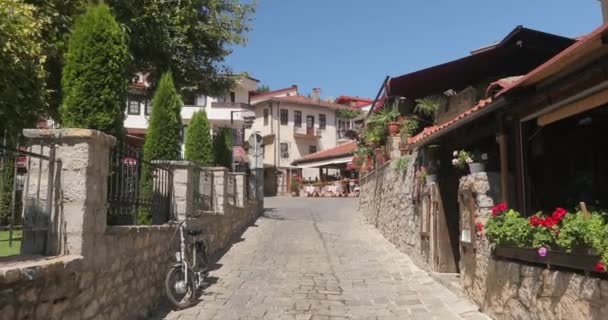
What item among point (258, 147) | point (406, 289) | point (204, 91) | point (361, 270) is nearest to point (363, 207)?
point (258, 147)

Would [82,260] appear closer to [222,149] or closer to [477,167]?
[477,167]

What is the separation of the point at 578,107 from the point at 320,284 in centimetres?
556

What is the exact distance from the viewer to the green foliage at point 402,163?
13078 mm

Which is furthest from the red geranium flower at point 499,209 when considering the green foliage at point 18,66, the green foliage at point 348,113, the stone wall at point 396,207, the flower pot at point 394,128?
the green foliage at point 348,113

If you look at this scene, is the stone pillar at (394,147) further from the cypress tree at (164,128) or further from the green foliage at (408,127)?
the cypress tree at (164,128)

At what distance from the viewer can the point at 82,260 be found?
17.0 ft

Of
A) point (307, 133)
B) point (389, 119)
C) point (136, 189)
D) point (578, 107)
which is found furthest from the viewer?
point (307, 133)

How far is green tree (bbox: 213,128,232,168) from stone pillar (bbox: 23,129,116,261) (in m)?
14.8

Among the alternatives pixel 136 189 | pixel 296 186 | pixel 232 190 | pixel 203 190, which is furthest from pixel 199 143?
pixel 296 186

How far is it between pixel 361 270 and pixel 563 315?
20.5 ft

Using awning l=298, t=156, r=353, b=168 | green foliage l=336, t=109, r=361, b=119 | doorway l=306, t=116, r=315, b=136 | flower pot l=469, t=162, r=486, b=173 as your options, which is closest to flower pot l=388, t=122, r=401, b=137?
flower pot l=469, t=162, r=486, b=173

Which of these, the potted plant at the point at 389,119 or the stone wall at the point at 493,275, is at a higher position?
the potted plant at the point at 389,119

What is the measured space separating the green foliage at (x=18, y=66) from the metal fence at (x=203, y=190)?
10.8ft

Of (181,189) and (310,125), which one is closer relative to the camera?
(181,189)
